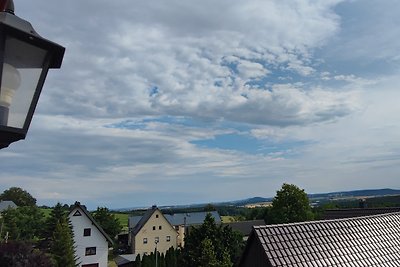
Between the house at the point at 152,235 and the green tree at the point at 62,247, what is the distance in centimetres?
2539

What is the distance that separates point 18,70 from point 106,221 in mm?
63267

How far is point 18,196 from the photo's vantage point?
4222 inches

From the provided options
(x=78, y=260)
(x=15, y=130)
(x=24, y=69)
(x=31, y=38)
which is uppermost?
(x=31, y=38)

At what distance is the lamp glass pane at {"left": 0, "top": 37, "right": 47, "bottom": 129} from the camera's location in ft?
7.64

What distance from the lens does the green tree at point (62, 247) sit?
1327 inches

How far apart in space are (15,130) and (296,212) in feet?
159

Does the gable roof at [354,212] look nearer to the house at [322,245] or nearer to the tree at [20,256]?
the house at [322,245]

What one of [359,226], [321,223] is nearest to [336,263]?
[321,223]

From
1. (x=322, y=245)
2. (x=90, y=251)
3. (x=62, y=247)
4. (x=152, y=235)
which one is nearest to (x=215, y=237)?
(x=62, y=247)

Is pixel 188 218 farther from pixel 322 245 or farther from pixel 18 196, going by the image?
pixel 322 245

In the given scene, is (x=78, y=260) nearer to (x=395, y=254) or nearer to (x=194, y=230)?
(x=194, y=230)

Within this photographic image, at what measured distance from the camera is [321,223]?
48.6 ft

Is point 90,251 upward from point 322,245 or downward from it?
downward

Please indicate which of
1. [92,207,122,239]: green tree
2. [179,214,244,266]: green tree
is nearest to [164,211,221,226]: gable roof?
[92,207,122,239]: green tree
